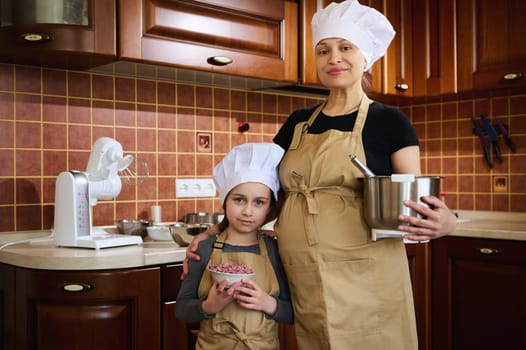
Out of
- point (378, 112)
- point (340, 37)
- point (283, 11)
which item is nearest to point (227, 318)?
point (378, 112)

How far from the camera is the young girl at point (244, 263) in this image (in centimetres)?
144

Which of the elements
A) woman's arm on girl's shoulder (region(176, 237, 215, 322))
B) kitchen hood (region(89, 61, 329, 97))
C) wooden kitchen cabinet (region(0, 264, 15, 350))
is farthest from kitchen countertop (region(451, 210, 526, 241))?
wooden kitchen cabinet (region(0, 264, 15, 350))

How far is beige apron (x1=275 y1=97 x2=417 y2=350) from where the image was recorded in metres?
1.44

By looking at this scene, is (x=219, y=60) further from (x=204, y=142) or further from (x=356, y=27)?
(x=356, y=27)

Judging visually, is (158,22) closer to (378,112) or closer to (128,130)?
(128,130)

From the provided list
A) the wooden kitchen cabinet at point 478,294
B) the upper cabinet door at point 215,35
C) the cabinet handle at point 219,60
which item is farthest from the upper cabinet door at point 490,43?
the cabinet handle at point 219,60

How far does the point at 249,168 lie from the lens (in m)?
1.48

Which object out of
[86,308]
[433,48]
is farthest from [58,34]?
[433,48]

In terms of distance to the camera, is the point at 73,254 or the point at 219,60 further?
the point at 219,60

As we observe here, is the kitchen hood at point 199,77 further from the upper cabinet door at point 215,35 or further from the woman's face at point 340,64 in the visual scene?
the woman's face at point 340,64

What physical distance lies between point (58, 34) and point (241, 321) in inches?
44.3

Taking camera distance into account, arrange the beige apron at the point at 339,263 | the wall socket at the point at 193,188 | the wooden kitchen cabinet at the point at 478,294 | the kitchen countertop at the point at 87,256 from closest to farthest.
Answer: the beige apron at the point at 339,263, the kitchen countertop at the point at 87,256, the wooden kitchen cabinet at the point at 478,294, the wall socket at the point at 193,188

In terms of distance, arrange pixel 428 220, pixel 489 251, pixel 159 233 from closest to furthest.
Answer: pixel 428 220
pixel 159 233
pixel 489 251

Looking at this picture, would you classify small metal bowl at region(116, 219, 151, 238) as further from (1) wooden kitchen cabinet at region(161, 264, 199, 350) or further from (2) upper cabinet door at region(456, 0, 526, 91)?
(2) upper cabinet door at region(456, 0, 526, 91)
